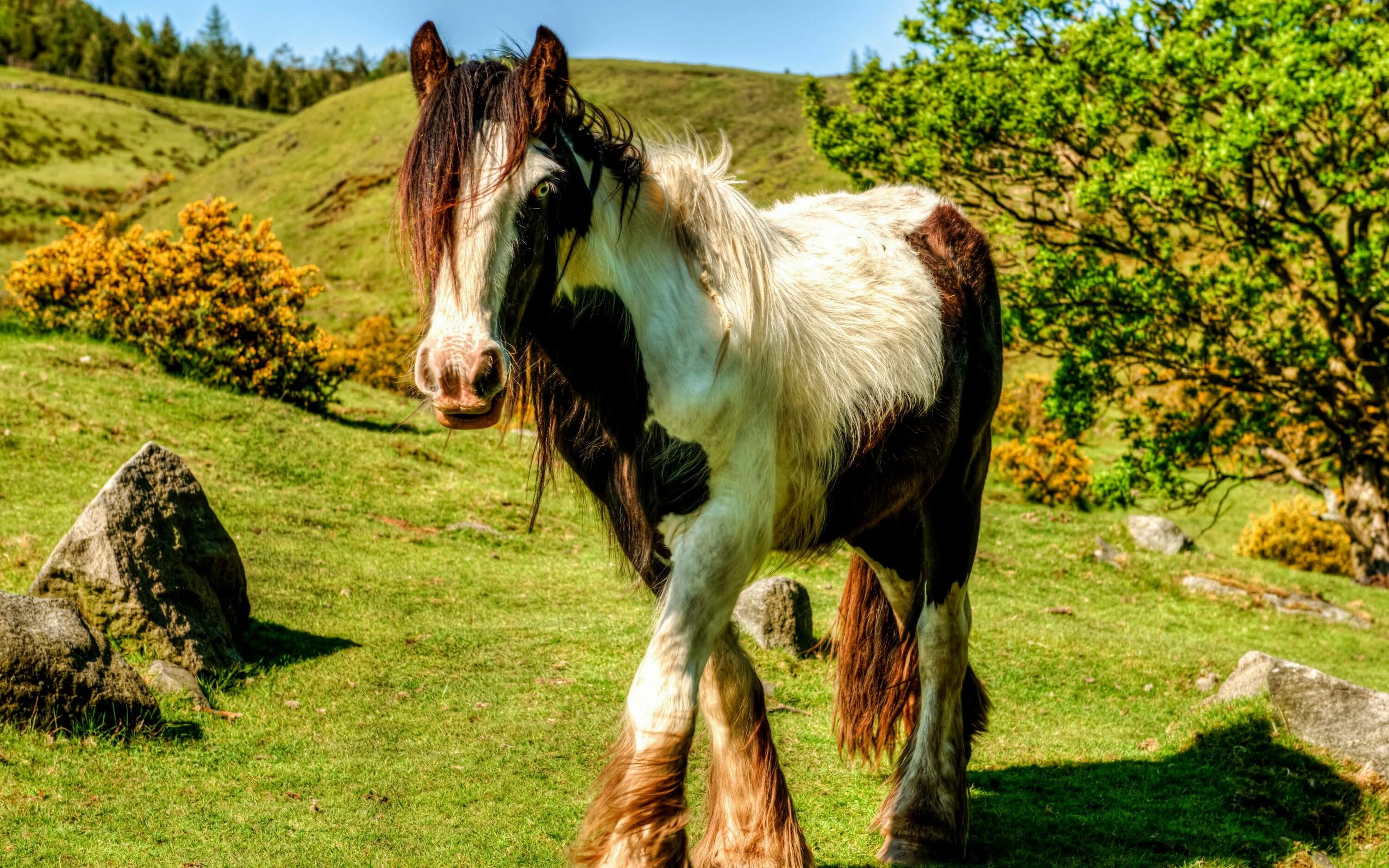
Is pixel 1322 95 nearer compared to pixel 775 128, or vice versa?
pixel 1322 95

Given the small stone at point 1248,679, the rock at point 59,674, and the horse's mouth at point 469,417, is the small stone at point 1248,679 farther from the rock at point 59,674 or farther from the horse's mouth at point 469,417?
the rock at point 59,674

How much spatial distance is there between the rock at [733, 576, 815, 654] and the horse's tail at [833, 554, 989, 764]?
212 centimetres

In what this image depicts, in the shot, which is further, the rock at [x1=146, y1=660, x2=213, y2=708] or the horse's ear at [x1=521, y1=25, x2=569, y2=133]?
the rock at [x1=146, y1=660, x2=213, y2=708]

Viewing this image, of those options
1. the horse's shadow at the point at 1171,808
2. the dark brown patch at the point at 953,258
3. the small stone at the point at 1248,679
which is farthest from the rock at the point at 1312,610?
the dark brown patch at the point at 953,258

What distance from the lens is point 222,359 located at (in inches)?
537

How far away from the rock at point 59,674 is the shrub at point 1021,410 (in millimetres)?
18591

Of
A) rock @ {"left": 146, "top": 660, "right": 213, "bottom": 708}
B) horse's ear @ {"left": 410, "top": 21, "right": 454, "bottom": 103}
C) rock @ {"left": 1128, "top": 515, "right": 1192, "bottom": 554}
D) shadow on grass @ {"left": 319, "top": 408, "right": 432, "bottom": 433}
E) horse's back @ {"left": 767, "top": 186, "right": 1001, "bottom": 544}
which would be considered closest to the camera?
horse's ear @ {"left": 410, "top": 21, "right": 454, "bottom": 103}

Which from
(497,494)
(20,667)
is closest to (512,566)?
(497,494)

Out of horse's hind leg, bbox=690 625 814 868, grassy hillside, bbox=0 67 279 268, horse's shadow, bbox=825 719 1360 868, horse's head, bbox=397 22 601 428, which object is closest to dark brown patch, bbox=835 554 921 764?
horse's shadow, bbox=825 719 1360 868

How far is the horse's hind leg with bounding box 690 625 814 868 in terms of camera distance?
408 centimetres

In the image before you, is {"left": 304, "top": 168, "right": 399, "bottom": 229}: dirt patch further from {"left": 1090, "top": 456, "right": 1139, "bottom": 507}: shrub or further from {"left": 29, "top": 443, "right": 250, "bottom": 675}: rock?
{"left": 29, "top": 443, "right": 250, "bottom": 675}: rock

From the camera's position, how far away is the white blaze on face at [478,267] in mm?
2789

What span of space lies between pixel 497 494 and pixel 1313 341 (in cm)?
1003

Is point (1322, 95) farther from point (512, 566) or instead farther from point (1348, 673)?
point (512, 566)
